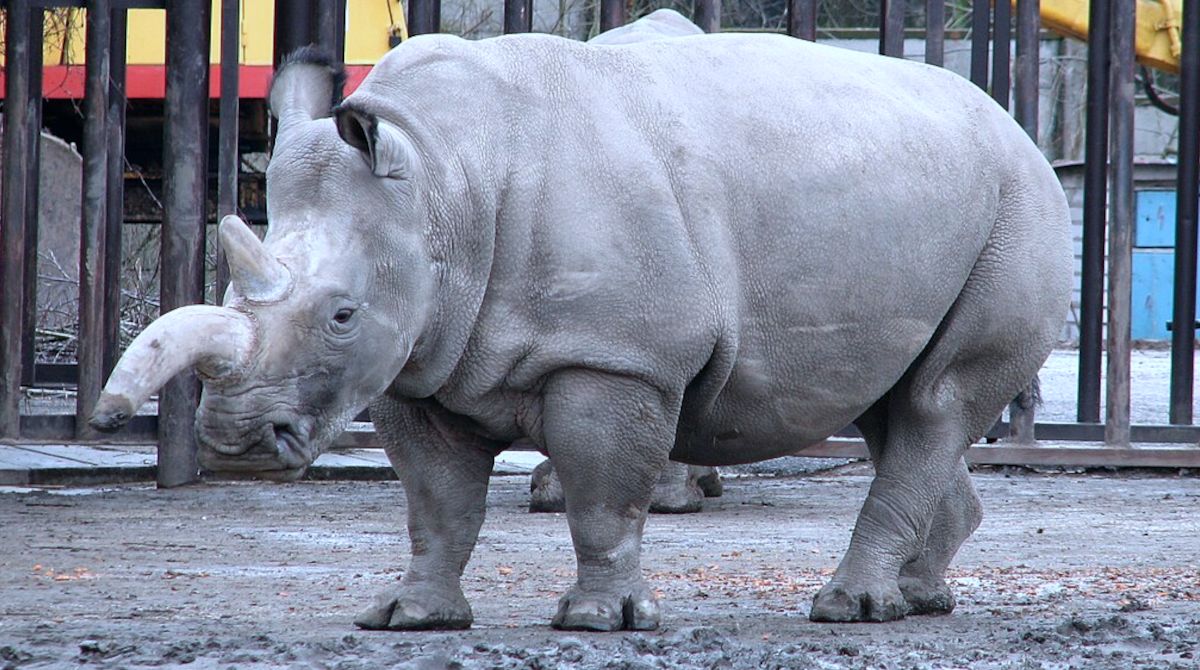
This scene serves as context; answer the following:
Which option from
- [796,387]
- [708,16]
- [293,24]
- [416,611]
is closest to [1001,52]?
[708,16]

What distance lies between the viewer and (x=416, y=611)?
4633 mm

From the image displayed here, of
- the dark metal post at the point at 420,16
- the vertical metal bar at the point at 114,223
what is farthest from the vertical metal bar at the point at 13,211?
the dark metal post at the point at 420,16

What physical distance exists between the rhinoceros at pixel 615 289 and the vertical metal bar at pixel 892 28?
12.7ft

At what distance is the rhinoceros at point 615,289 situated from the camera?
4160mm

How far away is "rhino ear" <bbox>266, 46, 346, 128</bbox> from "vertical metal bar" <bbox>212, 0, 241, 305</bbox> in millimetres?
3992

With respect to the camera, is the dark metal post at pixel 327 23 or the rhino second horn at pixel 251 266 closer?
the rhino second horn at pixel 251 266

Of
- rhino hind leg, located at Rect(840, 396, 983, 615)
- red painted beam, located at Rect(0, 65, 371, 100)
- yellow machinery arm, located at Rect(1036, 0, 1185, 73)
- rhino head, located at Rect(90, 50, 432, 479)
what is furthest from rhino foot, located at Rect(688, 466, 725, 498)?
yellow machinery arm, located at Rect(1036, 0, 1185, 73)

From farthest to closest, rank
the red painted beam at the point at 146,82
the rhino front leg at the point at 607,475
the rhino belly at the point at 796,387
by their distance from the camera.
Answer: the red painted beam at the point at 146,82 → the rhino belly at the point at 796,387 → the rhino front leg at the point at 607,475

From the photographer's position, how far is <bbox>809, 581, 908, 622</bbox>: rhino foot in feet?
16.2

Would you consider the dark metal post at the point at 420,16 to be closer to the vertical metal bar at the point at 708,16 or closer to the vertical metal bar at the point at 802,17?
the vertical metal bar at the point at 708,16

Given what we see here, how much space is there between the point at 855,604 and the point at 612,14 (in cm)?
463

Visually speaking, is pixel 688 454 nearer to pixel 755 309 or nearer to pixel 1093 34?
pixel 755 309

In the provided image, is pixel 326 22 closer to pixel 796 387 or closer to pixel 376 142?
pixel 796 387

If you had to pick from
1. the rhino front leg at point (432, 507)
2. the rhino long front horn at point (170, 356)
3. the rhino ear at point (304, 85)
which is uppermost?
the rhino ear at point (304, 85)
